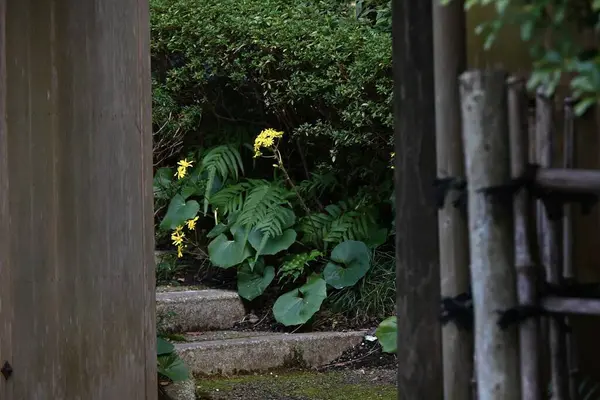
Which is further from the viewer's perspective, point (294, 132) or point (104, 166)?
point (294, 132)

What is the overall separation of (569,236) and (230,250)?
3868 millimetres

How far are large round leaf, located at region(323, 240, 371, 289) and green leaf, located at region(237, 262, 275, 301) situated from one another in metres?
0.35

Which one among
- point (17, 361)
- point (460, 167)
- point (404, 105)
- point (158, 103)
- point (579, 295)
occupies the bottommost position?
point (17, 361)

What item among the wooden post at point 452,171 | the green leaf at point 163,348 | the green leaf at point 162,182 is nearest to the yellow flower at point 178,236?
the green leaf at point 162,182

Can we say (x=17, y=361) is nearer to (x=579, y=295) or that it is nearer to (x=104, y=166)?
(x=104, y=166)

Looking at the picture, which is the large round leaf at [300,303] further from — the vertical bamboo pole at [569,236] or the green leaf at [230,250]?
the vertical bamboo pole at [569,236]

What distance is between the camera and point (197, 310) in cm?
517

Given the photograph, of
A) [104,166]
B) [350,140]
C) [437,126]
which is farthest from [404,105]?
[350,140]

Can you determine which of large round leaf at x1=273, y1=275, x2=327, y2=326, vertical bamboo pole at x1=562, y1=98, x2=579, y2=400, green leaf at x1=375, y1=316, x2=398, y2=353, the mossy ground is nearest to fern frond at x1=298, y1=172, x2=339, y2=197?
large round leaf at x1=273, y1=275, x2=327, y2=326

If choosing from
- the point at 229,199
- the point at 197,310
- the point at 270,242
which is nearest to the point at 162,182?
the point at 229,199

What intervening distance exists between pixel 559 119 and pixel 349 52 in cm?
378

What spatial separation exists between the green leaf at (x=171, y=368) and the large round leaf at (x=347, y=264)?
1.50 meters

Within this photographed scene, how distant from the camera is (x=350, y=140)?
546 cm

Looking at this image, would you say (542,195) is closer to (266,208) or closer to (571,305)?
(571,305)
